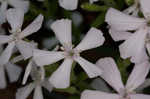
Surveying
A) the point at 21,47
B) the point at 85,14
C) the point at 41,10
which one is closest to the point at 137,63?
the point at 21,47

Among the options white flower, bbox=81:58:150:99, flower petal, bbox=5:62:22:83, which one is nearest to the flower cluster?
white flower, bbox=81:58:150:99

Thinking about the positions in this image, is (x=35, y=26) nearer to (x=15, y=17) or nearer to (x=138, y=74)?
(x=15, y=17)

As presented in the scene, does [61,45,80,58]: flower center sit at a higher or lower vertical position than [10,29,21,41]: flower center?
lower

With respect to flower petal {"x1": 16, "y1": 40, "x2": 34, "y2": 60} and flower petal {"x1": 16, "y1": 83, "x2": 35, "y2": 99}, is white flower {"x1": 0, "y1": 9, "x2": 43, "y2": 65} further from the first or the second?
flower petal {"x1": 16, "y1": 83, "x2": 35, "y2": 99}

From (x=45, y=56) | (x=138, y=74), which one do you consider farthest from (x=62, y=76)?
(x=138, y=74)

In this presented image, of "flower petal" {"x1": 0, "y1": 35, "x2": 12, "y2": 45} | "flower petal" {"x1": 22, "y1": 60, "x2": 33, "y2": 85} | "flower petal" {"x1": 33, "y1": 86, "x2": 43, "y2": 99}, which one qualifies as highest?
"flower petal" {"x1": 0, "y1": 35, "x2": 12, "y2": 45}

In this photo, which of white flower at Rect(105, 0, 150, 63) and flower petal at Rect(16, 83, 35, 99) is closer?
white flower at Rect(105, 0, 150, 63)

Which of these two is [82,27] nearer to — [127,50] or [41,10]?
[41,10]
